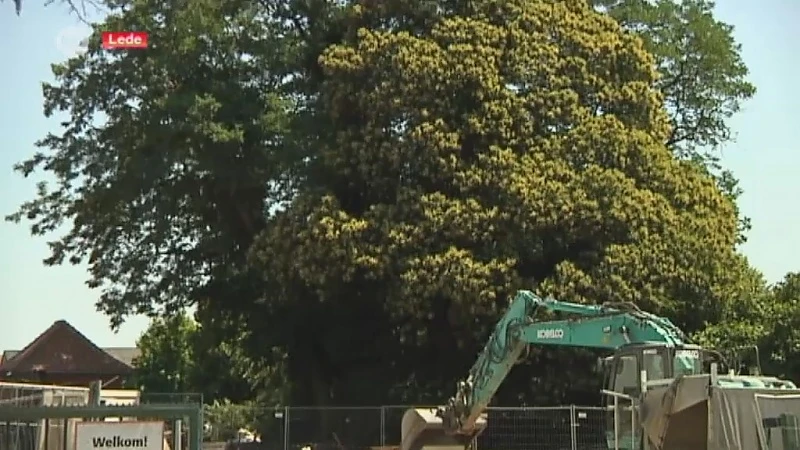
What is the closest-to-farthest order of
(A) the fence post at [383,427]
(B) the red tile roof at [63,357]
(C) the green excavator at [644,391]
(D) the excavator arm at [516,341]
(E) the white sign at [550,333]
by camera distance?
(C) the green excavator at [644,391] < (D) the excavator arm at [516,341] < (E) the white sign at [550,333] < (A) the fence post at [383,427] < (B) the red tile roof at [63,357]

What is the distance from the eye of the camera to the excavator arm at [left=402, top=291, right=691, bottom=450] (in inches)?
861

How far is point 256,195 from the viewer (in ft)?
128

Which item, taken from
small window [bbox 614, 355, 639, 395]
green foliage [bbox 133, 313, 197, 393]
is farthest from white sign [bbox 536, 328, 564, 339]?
green foliage [bbox 133, 313, 197, 393]

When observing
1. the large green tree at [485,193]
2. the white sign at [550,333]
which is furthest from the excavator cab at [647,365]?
the large green tree at [485,193]

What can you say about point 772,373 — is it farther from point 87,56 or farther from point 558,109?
point 87,56

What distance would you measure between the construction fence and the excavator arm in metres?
5.50

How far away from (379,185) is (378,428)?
712 cm

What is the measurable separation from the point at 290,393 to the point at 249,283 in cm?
470

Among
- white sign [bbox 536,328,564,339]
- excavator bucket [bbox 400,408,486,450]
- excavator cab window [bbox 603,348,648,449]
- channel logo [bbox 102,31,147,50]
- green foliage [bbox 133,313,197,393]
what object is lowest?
excavator bucket [bbox 400,408,486,450]

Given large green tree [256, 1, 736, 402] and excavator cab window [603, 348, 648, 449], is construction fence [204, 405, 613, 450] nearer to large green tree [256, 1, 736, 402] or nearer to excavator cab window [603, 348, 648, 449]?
large green tree [256, 1, 736, 402]

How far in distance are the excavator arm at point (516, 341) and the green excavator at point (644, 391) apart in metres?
0.02

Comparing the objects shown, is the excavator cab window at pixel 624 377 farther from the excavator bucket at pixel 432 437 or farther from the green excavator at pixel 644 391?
the excavator bucket at pixel 432 437

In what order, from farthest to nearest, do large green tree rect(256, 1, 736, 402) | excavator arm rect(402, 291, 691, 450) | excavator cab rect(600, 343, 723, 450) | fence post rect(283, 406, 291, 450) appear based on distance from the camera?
large green tree rect(256, 1, 736, 402) → fence post rect(283, 406, 291, 450) → excavator arm rect(402, 291, 691, 450) → excavator cab rect(600, 343, 723, 450)

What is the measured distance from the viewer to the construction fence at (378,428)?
3042cm
